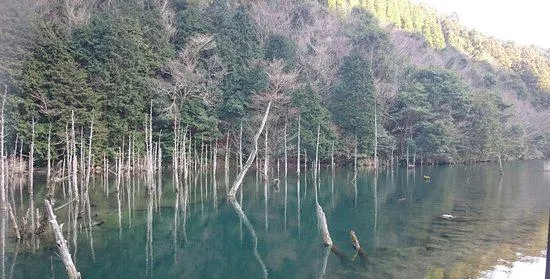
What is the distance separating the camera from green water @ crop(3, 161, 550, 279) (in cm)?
1398

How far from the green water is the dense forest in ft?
31.2

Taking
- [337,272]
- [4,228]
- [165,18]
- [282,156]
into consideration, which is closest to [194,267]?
[337,272]

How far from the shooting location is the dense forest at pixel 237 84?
1405 inches

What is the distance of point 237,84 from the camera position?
155 ft

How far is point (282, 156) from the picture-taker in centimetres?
4753

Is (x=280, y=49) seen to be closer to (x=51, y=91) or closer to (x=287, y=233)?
(x=51, y=91)

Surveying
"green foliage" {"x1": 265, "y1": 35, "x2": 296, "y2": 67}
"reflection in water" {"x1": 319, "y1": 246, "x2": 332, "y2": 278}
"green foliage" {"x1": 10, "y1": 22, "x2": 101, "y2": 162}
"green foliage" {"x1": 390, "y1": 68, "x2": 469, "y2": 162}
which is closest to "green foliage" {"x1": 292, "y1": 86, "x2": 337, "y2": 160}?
"green foliage" {"x1": 265, "y1": 35, "x2": 296, "y2": 67}

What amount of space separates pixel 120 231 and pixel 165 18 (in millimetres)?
33635

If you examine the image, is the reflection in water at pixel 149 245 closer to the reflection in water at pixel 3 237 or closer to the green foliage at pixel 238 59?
the reflection in water at pixel 3 237

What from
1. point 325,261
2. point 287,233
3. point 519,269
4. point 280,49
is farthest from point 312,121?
point 519,269

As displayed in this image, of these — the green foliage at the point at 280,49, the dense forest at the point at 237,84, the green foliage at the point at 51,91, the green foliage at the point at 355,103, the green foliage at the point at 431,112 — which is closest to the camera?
the green foliage at the point at 51,91

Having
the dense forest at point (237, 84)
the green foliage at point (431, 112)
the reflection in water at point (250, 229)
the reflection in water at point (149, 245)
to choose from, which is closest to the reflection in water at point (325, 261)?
the reflection in water at point (250, 229)

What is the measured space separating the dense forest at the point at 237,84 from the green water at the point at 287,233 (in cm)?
952

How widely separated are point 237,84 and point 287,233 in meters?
30.2
